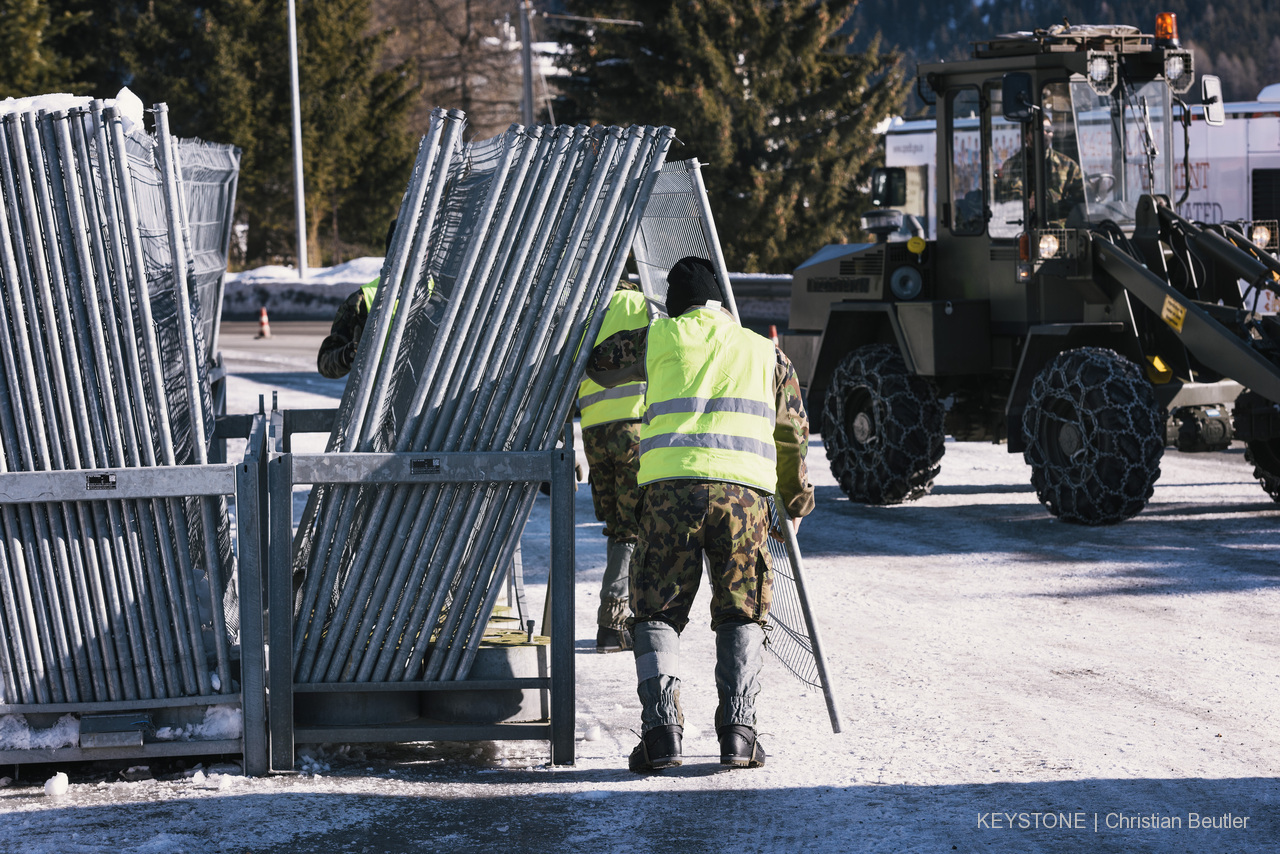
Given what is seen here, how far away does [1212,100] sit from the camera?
10898 millimetres

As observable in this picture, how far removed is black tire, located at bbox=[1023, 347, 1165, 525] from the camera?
951cm

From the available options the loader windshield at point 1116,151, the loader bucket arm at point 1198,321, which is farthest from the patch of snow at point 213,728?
the loader windshield at point 1116,151

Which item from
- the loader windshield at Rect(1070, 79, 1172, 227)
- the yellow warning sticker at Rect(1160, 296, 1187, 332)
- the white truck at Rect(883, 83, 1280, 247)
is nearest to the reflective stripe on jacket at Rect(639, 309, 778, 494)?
the yellow warning sticker at Rect(1160, 296, 1187, 332)

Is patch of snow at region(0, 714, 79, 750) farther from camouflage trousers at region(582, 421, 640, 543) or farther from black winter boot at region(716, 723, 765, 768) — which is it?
camouflage trousers at region(582, 421, 640, 543)

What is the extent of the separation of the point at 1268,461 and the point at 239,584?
7819mm

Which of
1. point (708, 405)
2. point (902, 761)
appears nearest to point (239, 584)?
point (708, 405)

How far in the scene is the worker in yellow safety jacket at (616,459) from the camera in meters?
7.04

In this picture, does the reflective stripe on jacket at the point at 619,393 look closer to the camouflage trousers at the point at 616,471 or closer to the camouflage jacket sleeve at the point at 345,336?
the camouflage trousers at the point at 616,471

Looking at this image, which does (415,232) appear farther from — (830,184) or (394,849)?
(830,184)

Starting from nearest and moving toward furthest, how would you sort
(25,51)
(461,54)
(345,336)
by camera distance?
(345,336), (25,51), (461,54)

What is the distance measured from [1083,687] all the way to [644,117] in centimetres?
3210

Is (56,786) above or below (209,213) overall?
below

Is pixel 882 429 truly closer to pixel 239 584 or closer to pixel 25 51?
pixel 239 584

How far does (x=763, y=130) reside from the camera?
124 ft
